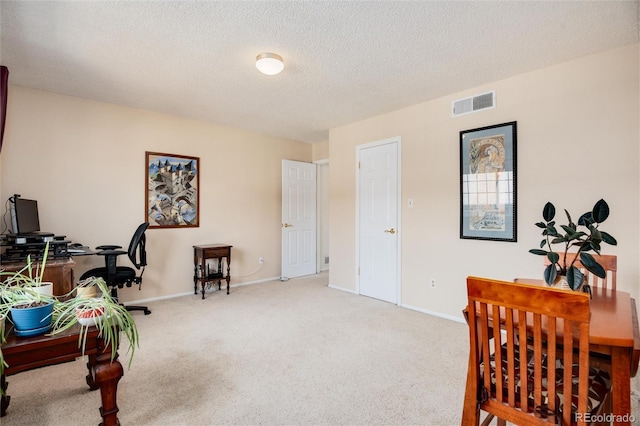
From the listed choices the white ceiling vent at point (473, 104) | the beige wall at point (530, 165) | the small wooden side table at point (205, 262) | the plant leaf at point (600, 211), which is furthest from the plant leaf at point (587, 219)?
the small wooden side table at point (205, 262)

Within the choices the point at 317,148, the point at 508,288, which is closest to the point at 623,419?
the point at 508,288

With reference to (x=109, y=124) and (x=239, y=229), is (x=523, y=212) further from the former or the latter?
(x=109, y=124)

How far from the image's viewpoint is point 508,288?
1148 mm

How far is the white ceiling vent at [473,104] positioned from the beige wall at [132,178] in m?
3.02

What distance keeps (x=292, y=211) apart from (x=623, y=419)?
4733mm

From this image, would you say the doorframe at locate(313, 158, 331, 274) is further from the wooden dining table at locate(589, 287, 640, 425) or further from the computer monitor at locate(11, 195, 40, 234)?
the wooden dining table at locate(589, 287, 640, 425)

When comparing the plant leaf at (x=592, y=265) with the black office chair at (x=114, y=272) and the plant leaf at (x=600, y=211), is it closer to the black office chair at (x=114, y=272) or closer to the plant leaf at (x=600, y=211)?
the plant leaf at (x=600, y=211)

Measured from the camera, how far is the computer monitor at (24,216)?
274 cm

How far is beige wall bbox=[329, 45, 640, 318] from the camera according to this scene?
→ 244cm

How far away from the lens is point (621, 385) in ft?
3.73

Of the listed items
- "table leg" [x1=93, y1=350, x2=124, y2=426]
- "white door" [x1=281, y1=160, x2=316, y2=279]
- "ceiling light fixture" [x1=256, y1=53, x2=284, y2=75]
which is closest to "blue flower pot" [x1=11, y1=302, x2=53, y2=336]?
"table leg" [x1=93, y1=350, x2=124, y2=426]

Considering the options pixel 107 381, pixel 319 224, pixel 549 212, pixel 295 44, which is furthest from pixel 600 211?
pixel 319 224

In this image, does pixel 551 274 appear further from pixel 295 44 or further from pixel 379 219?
pixel 379 219

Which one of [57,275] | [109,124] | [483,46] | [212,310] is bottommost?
[212,310]
